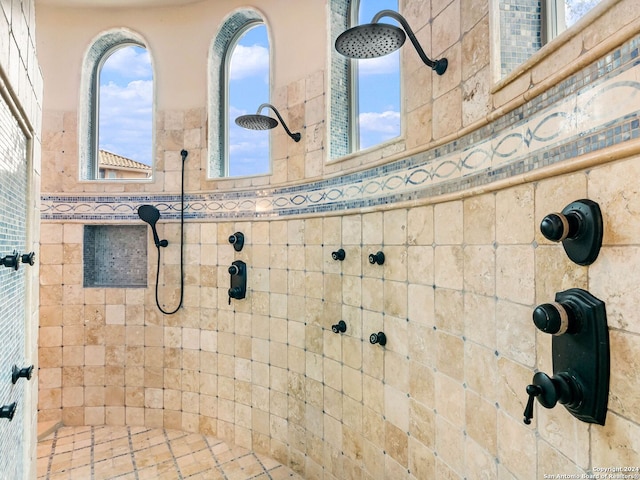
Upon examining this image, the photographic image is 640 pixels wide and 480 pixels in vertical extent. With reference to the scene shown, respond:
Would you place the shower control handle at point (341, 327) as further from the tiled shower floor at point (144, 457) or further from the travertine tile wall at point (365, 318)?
the tiled shower floor at point (144, 457)

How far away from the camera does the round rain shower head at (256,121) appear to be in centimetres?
224

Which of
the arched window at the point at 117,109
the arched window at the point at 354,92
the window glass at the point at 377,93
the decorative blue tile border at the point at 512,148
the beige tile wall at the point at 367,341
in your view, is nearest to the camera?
the decorative blue tile border at the point at 512,148

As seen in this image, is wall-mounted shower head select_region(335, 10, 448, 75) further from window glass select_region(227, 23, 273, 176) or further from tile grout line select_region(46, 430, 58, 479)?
tile grout line select_region(46, 430, 58, 479)

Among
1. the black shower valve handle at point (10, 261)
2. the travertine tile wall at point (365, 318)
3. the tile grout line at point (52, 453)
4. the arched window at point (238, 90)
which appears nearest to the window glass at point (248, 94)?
the arched window at point (238, 90)

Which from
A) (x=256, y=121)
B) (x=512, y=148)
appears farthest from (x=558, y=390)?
(x=256, y=121)

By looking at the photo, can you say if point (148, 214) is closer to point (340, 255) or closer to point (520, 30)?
point (340, 255)

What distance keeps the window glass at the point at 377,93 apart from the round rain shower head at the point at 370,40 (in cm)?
51

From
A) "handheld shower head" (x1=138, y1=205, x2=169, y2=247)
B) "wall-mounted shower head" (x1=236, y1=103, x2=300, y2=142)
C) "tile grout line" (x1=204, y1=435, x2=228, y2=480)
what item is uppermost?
"wall-mounted shower head" (x1=236, y1=103, x2=300, y2=142)

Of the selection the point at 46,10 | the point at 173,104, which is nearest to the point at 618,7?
the point at 173,104

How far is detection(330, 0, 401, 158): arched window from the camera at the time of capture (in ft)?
7.02

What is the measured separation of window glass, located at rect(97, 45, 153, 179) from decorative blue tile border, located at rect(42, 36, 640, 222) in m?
1.37

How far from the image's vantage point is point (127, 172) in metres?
3.24

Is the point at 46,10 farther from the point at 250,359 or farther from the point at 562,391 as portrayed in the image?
the point at 562,391

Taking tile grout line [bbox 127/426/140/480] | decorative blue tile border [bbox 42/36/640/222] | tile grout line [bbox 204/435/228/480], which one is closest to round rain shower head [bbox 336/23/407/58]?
decorative blue tile border [bbox 42/36/640/222]
